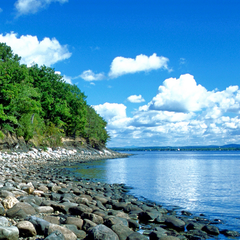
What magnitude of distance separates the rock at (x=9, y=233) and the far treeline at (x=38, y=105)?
25089mm

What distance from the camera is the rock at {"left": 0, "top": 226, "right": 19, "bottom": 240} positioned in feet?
18.6

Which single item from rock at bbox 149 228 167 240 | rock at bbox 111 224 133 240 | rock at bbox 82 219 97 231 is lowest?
rock at bbox 149 228 167 240

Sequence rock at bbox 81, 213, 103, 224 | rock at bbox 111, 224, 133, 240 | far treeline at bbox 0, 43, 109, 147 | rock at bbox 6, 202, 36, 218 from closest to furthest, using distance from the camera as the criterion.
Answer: rock at bbox 111, 224, 133, 240
rock at bbox 6, 202, 36, 218
rock at bbox 81, 213, 103, 224
far treeline at bbox 0, 43, 109, 147

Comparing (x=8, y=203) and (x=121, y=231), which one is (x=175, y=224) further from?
(x=8, y=203)

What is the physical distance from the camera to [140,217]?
9.78 m

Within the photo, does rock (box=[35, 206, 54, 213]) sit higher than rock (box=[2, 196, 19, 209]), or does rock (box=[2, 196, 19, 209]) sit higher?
rock (box=[2, 196, 19, 209])

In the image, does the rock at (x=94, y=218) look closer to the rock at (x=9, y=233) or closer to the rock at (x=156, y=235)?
the rock at (x=156, y=235)

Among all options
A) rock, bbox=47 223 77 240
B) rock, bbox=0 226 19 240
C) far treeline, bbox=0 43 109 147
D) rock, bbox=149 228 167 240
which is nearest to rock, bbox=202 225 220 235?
rock, bbox=149 228 167 240

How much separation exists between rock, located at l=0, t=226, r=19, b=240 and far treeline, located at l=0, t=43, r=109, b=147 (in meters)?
25.1

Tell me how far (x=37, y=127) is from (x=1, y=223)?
42041 mm

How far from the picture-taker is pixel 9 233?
574 centimetres

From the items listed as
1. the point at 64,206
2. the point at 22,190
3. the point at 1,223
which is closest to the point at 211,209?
the point at 64,206

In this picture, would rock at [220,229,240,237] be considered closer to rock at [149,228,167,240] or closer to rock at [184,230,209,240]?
rock at [184,230,209,240]

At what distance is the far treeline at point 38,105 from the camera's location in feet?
105
